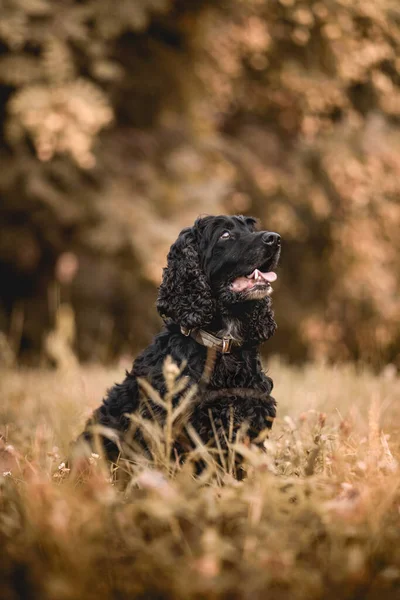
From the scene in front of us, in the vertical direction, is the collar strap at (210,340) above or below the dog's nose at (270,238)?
below

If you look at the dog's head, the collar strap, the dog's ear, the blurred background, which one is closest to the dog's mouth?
the dog's head

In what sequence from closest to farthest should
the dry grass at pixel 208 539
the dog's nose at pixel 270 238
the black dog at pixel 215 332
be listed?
the dry grass at pixel 208 539 → the black dog at pixel 215 332 → the dog's nose at pixel 270 238

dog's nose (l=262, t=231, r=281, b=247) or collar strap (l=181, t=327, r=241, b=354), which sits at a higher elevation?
dog's nose (l=262, t=231, r=281, b=247)

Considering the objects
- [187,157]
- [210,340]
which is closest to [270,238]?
[210,340]

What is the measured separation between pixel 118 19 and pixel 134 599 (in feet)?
20.9

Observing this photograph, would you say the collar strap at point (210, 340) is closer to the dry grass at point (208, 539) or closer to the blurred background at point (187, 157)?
the dry grass at point (208, 539)

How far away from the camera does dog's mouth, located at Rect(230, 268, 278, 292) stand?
3264mm

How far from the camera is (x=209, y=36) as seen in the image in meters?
7.69

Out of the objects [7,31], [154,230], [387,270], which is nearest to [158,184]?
[154,230]

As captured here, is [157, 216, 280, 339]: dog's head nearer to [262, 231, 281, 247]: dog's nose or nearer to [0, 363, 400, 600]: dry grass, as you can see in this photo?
[262, 231, 281, 247]: dog's nose

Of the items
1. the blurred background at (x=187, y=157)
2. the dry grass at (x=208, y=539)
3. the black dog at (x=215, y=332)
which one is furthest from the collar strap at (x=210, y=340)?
the blurred background at (x=187, y=157)

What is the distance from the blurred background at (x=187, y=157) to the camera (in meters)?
6.31

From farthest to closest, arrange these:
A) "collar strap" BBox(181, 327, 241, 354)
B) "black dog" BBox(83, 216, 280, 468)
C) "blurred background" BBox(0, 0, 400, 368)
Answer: "blurred background" BBox(0, 0, 400, 368), "collar strap" BBox(181, 327, 241, 354), "black dog" BBox(83, 216, 280, 468)

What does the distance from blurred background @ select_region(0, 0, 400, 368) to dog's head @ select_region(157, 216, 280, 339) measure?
8.08 ft
